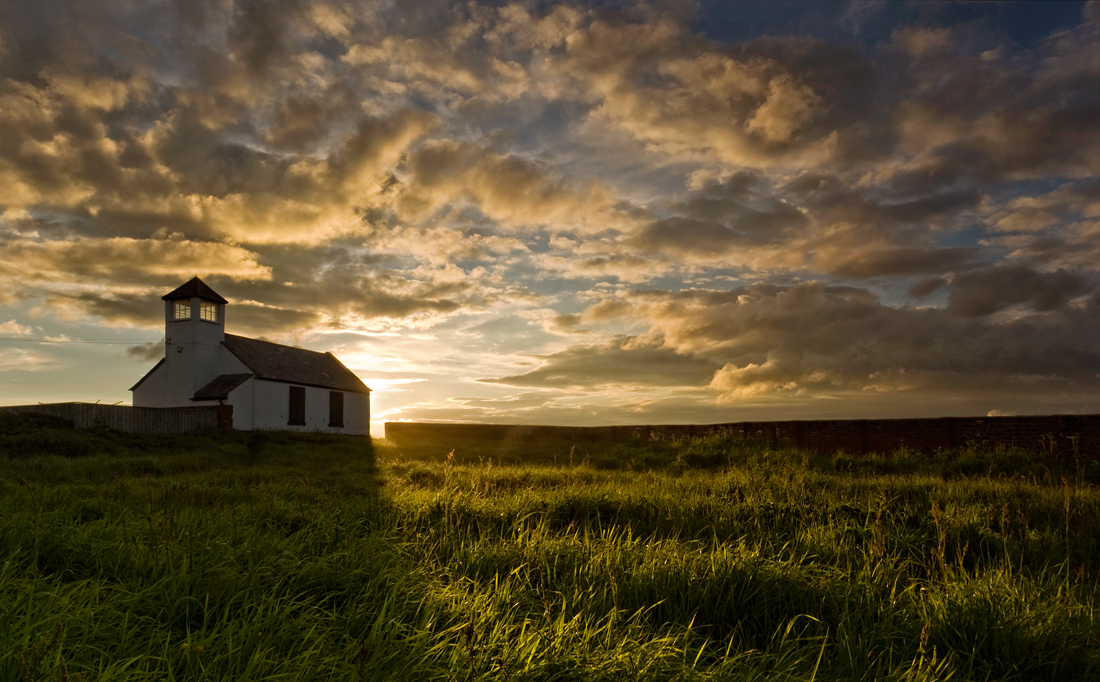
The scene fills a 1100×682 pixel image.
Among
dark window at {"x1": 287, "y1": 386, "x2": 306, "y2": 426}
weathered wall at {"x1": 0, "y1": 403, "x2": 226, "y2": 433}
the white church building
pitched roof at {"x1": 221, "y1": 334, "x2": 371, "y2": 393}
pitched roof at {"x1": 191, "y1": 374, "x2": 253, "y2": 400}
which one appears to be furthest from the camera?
dark window at {"x1": 287, "y1": 386, "x2": 306, "y2": 426}

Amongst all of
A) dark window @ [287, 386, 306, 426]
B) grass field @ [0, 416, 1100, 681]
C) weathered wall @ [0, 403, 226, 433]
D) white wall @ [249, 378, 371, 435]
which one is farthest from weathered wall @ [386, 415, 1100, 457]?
dark window @ [287, 386, 306, 426]

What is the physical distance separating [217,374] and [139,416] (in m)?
6.77

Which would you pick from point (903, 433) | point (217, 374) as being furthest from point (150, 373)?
point (903, 433)

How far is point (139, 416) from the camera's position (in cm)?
2339

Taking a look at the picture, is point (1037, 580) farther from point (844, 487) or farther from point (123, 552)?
point (123, 552)

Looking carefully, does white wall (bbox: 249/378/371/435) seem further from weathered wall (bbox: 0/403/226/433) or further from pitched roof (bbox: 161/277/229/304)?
pitched roof (bbox: 161/277/229/304)

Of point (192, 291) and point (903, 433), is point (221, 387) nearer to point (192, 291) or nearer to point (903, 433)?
point (192, 291)

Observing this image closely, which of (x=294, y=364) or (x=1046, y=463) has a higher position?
(x=294, y=364)

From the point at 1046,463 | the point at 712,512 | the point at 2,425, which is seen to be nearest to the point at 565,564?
the point at 712,512

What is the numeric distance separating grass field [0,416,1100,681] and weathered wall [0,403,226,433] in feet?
57.8

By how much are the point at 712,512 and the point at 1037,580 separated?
2.80 metres

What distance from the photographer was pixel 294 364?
1329 inches

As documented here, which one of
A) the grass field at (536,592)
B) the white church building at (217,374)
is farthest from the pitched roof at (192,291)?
the grass field at (536,592)

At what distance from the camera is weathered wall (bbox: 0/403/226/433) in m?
21.5
